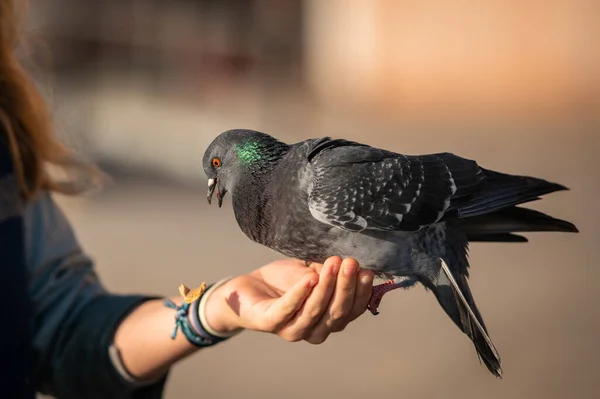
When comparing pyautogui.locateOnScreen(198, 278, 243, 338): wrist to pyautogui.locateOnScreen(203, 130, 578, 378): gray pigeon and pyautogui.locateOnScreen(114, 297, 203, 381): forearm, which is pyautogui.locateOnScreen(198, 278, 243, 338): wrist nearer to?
pyautogui.locateOnScreen(114, 297, 203, 381): forearm

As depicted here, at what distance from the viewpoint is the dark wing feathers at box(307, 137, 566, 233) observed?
6.30 feet

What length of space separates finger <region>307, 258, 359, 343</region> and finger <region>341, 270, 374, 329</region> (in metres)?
0.01

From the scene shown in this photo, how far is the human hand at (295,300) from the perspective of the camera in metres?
1.86

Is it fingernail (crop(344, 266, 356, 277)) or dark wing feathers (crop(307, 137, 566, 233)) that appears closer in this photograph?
fingernail (crop(344, 266, 356, 277))

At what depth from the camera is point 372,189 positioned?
6.45 ft

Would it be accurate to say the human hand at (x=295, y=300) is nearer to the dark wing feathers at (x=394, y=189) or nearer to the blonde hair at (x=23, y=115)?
the dark wing feathers at (x=394, y=189)

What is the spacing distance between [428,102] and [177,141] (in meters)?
4.73

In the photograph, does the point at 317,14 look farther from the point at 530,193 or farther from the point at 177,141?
the point at 530,193

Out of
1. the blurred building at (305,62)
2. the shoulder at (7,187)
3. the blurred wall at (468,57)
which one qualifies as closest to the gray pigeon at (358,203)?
the shoulder at (7,187)

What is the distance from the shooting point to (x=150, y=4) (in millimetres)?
15945

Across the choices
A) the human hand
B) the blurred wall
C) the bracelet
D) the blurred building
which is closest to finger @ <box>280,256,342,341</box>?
the human hand

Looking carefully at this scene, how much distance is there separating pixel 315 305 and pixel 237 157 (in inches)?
16.2

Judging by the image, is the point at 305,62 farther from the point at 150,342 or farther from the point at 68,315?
the point at 150,342

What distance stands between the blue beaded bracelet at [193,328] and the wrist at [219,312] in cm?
2
